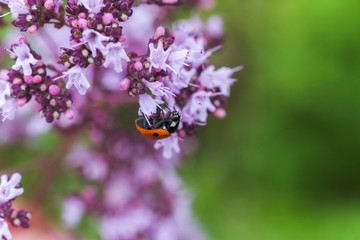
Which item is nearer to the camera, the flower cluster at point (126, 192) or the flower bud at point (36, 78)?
the flower bud at point (36, 78)

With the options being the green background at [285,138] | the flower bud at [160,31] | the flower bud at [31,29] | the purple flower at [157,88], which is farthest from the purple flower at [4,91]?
the green background at [285,138]

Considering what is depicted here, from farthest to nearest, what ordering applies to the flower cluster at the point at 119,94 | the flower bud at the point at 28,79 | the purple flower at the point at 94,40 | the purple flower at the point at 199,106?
the purple flower at the point at 199,106 → the flower bud at the point at 28,79 → the flower cluster at the point at 119,94 → the purple flower at the point at 94,40

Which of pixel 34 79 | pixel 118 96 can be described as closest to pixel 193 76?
pixel 118 96

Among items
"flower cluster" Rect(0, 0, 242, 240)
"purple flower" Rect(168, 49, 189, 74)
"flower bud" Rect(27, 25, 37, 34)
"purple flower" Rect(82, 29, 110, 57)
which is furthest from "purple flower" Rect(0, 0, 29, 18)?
"purple flower" Rect(168, 49, 189, 74)

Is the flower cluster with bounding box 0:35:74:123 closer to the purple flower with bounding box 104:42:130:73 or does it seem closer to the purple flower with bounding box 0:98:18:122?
the purple flower with bounding box 0:98:18:122

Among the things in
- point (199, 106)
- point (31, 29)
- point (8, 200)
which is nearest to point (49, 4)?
point (31, 29)

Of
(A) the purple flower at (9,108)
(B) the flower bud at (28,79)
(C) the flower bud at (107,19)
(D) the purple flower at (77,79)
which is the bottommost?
(A) the purple flower at (9,108)

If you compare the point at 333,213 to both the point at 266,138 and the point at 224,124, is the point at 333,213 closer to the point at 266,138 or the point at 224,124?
the point at 266,138

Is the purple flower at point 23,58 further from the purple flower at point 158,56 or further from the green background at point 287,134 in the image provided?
the green background at point 287,134
